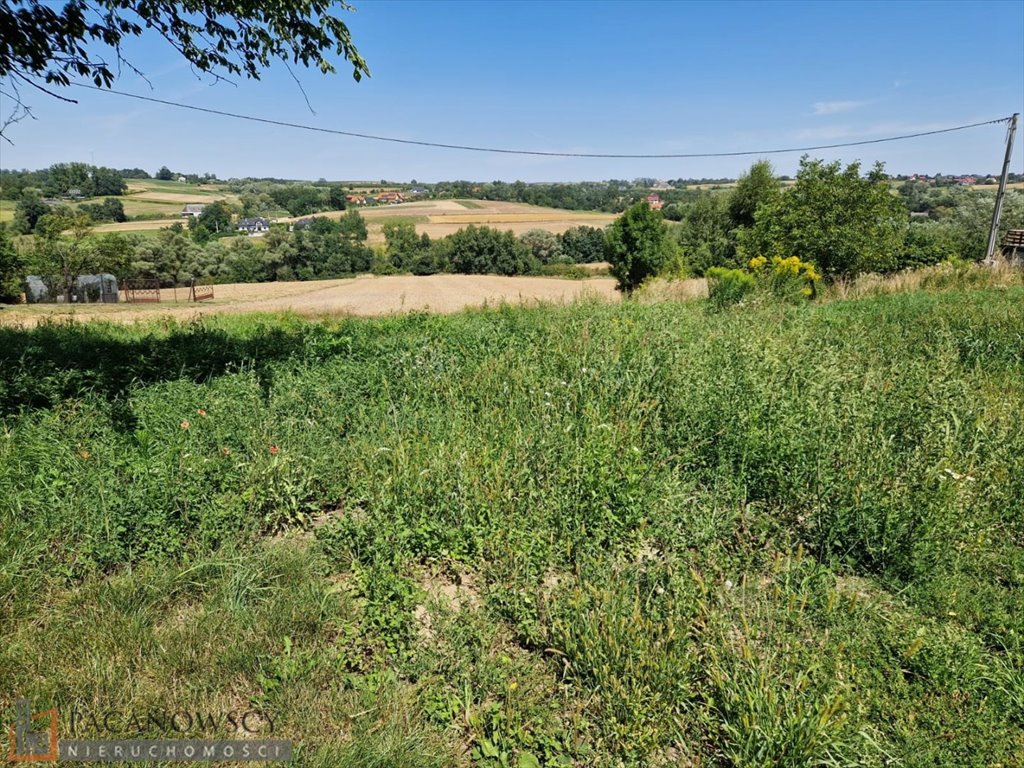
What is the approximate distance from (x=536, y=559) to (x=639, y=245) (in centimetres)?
4098

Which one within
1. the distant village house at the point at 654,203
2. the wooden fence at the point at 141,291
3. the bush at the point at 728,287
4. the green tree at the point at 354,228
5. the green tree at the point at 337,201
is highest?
the green tree at the point at 337,201

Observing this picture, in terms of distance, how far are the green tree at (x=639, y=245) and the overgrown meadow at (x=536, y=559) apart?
36.7 meters

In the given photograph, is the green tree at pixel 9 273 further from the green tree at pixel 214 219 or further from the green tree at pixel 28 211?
the green tree at pixel 214 219

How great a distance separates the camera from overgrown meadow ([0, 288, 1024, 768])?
2.32 m

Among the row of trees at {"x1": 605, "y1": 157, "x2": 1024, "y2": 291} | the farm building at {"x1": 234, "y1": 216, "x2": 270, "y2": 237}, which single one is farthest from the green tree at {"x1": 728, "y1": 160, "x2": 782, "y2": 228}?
the farm building at {"x1": 234, "y1": 216, "x2": 270, "y2": 237}

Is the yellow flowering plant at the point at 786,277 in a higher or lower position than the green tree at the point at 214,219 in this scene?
lower

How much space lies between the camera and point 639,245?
4116 centimetres

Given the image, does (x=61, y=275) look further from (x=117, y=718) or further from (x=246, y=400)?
(x=117, y=718)

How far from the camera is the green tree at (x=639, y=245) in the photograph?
40.9m

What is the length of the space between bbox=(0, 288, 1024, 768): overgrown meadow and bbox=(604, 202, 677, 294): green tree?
1446 inches

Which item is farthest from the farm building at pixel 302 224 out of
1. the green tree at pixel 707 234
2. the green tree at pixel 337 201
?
the green tree at pixel 707 234

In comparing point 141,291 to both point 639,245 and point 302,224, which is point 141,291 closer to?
point 302,224

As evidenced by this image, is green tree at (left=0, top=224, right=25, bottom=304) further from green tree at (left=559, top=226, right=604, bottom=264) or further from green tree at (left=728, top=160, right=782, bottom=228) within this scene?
green tree at (left=559, top=226, right=604, bottom=264)

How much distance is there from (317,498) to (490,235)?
70.4 metres
